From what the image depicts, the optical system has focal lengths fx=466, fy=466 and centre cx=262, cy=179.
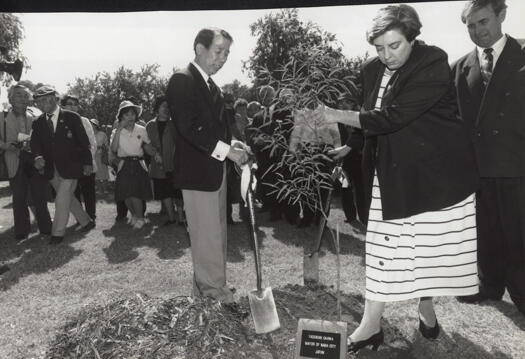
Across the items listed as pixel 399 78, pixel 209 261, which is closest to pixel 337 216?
pixel 209 261

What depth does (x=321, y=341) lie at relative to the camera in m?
2.65

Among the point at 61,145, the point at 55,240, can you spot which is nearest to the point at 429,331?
the point at 55,240

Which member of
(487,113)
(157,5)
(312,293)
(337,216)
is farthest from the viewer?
(337,216)

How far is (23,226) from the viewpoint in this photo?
7066mm

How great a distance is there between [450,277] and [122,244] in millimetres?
4870

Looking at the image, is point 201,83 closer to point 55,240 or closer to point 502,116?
point 502,116

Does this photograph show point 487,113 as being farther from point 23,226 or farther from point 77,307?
point 23,226

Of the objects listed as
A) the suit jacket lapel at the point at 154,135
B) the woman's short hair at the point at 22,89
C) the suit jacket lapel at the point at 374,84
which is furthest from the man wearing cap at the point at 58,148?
the suit jacket lapel at the point at 374,84

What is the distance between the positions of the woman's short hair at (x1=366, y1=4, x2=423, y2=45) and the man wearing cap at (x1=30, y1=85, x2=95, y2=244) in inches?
207

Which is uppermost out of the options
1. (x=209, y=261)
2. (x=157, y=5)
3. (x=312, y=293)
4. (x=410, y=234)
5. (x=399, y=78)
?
(x=157, y=5)

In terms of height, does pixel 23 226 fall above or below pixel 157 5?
below

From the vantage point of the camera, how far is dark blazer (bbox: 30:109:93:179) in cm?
671

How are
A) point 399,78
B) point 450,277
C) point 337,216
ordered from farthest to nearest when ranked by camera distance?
Answer: point 337,216
point 450,277
point 399,78

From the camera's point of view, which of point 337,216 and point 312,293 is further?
point 337,216
